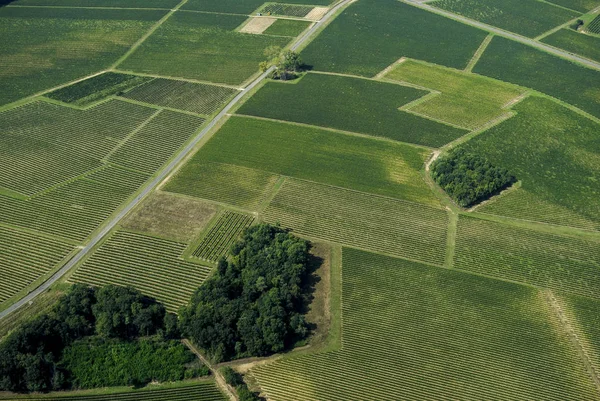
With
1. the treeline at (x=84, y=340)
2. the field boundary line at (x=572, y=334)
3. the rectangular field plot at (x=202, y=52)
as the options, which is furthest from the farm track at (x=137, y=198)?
the field boundary line at (x=572, y=334)

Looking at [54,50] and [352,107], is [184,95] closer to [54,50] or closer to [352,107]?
[352,107]

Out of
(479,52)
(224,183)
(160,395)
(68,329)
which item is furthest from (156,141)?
(479,52)

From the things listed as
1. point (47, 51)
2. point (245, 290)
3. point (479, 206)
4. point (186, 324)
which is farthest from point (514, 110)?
point (47, 51)

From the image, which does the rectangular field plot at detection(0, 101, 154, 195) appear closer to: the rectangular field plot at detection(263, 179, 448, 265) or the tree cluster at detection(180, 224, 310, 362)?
the rectangular field plot at detection(263, 179, 448, 265)

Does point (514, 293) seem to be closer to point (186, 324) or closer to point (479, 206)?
point (479, 206)

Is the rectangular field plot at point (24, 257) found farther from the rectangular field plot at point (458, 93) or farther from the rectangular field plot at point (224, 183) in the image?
the rectangular field plot at point (458, 93)

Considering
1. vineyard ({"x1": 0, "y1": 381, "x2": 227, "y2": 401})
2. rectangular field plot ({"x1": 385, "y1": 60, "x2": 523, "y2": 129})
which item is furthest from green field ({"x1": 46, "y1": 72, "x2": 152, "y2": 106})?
vineyard ({"x1": 0, "y1": 381, "x2": 227, "y2": 401})

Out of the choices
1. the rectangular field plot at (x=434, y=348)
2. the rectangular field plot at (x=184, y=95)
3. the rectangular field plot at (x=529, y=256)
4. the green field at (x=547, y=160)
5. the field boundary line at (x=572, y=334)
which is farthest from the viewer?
the rectangular field plot at (x=184, y=95)
